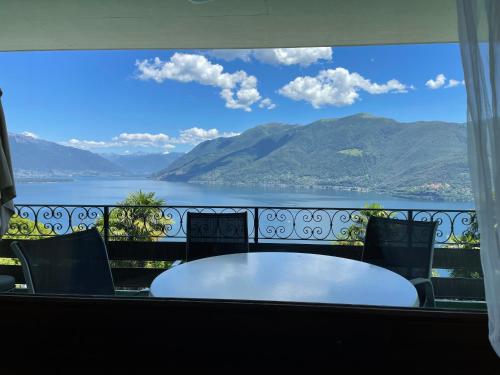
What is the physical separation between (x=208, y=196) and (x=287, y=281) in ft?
10.3

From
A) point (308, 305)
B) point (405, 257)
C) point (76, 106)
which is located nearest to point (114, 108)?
point (76, 106)

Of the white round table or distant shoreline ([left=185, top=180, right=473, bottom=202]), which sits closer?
the white round table

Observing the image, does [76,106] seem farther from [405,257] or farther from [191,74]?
[405,257]

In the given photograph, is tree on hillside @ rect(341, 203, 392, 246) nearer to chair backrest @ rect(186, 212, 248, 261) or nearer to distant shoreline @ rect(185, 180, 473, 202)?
distant shoreline @ rect(185, 180, 473, 202)

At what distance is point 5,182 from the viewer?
1717mm

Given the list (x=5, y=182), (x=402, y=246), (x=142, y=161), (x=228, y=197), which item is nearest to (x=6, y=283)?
(x=5, y=182)

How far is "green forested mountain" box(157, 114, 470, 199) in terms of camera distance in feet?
14.0

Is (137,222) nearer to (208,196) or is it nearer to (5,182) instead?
(208,196)

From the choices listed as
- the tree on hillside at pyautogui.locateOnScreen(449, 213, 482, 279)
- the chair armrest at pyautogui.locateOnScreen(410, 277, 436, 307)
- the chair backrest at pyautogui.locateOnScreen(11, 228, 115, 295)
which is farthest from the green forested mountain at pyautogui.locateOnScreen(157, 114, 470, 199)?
the chair backrest at pyautogui.locateOnScreen(11, 228, 115, 295)

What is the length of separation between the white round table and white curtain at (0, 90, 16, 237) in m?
0.84

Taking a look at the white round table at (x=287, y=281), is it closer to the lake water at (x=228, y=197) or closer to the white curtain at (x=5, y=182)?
the white curtain at (x=5, y=182)

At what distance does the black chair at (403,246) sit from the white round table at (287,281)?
43 centimetres

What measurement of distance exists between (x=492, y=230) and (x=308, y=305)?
0.55m

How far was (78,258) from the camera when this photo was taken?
6.62ft
